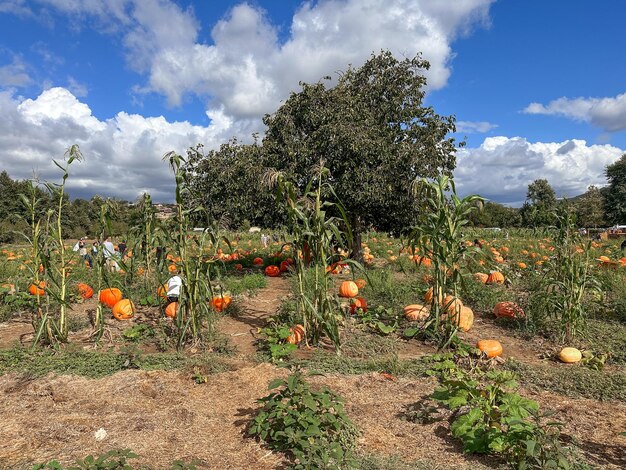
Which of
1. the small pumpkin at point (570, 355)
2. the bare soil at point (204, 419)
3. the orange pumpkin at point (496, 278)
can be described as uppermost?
the orange pumpkin at point (496, 278)

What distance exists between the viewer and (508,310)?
6164 mm

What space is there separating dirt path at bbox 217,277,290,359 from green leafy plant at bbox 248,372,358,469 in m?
1.80

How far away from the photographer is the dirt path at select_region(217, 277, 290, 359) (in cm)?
532

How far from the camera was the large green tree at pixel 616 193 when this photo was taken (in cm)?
4147

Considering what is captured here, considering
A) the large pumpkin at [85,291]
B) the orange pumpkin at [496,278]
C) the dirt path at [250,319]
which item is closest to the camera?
the dirt path at [250,319]

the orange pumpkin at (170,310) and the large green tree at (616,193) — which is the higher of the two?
the large green tree at (616,193)

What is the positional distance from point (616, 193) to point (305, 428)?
51.1 m

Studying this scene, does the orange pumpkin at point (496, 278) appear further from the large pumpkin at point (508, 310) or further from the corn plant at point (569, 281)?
the corn plant at point (569, 281)

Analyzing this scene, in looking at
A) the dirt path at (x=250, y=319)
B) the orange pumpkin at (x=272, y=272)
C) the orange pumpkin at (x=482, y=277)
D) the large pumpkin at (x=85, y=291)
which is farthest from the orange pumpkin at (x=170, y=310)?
the orange pumpkin at (x=482, y=277)

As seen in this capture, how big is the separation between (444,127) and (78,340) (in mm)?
8640

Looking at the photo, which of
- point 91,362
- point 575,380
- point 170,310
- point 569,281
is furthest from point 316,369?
point 569,281

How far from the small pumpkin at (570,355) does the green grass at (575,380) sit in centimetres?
16

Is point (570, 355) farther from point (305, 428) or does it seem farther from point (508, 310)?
point (305, 428)

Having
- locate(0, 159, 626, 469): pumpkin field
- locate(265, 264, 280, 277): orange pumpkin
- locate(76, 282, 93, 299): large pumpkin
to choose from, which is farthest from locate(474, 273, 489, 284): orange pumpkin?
locate(76, 282, 93, 299): large pumpkin
